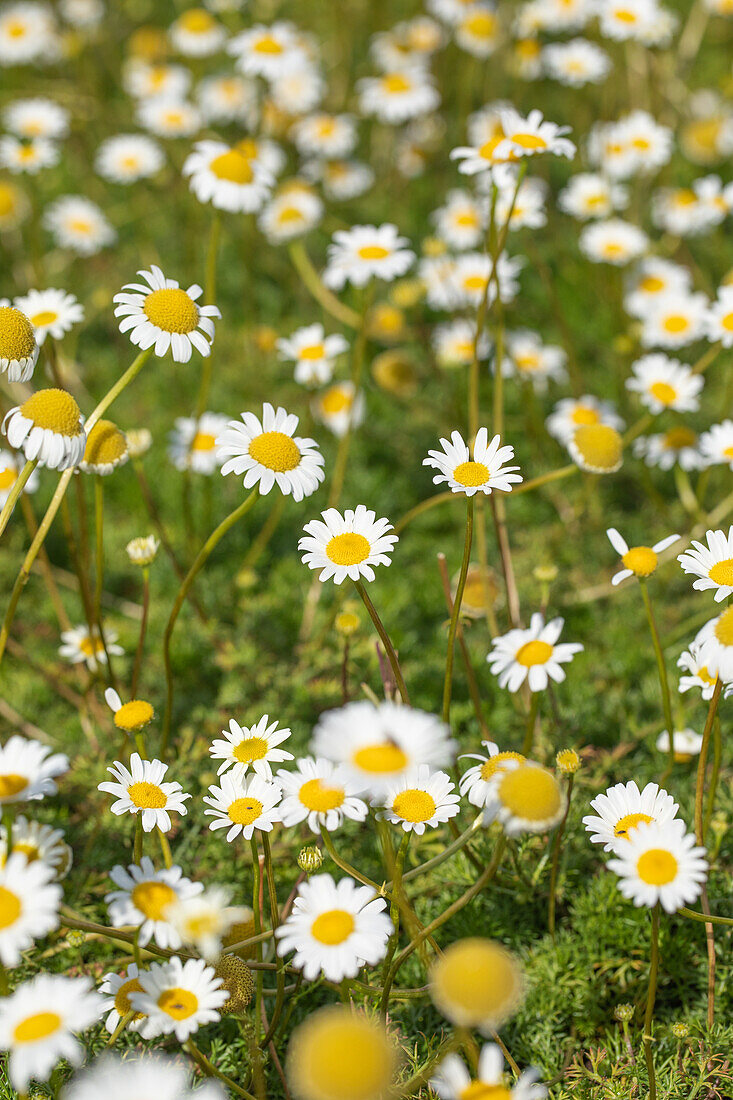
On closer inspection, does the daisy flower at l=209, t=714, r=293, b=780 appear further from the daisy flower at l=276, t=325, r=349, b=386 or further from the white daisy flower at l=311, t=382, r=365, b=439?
the white daisy flower at l=311, t=382, r=365, b=439

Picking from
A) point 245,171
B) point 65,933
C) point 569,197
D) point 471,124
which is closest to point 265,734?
point 65,933

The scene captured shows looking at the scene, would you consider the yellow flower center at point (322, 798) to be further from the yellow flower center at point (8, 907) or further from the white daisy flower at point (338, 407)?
the white daisy flower at point (338, 407)

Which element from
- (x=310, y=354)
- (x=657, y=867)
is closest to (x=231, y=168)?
(x=310, y=354)

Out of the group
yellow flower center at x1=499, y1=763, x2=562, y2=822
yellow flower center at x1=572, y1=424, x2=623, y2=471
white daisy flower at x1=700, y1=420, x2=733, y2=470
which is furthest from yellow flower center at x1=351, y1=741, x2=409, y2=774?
white daisy flower at x1=700, y1=420, x2=733, y2=470

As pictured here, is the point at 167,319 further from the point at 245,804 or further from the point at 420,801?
the point at 420,801

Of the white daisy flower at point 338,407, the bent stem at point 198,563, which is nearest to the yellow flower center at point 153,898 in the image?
the bent stem at point 198,563
